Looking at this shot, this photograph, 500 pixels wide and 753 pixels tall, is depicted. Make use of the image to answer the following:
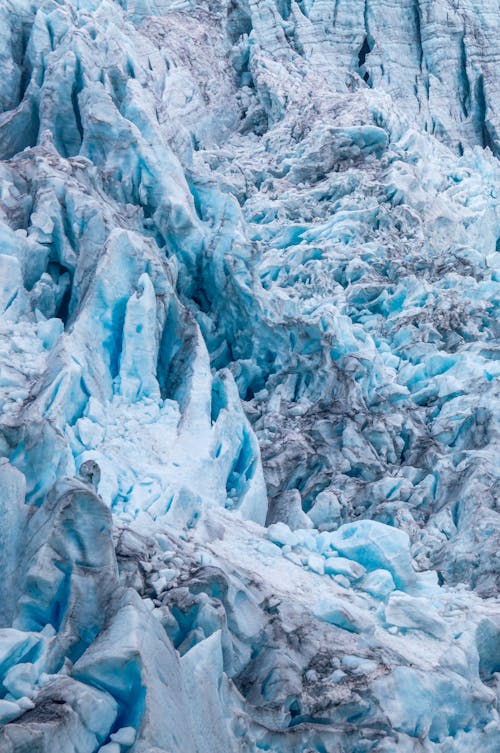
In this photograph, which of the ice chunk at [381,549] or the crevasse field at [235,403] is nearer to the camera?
the crevasse field at [235,403]

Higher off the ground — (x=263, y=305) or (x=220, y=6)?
(x=220, y=6)

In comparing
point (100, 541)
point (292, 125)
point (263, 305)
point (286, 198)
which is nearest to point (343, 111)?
point (292, 125)

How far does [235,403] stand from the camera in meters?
9.82

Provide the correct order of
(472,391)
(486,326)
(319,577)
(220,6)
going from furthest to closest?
1. (220,6)
2. (486,326)
3. (472,391)
4. (319,577)

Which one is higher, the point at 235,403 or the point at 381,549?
the point at 235,403

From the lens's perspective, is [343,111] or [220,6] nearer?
[343,111]

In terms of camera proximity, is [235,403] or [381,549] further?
[235,403]

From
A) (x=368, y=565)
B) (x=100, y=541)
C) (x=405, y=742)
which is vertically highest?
(x=100, y=541)

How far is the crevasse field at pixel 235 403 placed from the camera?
4.95 meters

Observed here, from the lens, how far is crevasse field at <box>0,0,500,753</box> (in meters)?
4.95

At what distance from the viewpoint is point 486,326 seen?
14617 millimetres

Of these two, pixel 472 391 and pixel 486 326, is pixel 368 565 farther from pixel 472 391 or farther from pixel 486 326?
pixel 486 326

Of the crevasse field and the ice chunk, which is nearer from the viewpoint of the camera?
the crevasse field

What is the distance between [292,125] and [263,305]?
794 centimetres
